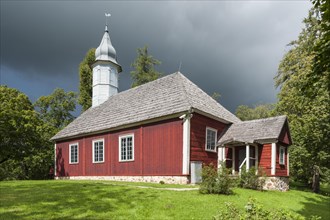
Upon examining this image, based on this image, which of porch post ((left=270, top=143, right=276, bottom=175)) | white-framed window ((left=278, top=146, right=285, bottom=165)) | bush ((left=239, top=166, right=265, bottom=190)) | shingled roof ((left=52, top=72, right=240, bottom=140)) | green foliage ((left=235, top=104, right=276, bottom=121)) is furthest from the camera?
green foliage ((left=235, top=104, right=276, bottom=121))

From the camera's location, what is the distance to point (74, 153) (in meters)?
24.5

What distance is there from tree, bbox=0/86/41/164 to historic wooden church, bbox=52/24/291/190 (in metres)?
5.13

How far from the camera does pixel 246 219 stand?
4.00 m

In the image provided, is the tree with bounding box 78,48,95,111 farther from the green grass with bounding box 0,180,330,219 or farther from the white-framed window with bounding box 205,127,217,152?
the green grass with bounding box 0,180,330,219

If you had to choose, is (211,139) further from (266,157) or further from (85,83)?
(85,83)

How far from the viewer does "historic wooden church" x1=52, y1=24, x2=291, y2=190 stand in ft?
55.2

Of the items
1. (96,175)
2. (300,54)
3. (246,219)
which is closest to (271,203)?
(246,219)

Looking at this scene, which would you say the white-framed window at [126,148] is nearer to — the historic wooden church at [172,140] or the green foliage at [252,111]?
the historic wooden church at [172,140]

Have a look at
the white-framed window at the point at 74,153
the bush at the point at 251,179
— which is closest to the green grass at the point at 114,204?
the bush at the point at 251,179

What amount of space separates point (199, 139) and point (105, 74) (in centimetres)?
1481

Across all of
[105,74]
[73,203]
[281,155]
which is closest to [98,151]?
[105,74]

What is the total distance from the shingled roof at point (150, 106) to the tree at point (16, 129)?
2.92 m

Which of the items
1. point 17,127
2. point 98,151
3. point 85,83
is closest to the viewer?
point 98,151

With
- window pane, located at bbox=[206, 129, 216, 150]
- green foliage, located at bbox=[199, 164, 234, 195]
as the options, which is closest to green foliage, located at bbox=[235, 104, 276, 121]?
window pane, located at bbox=[206, 129, 216, 150]
